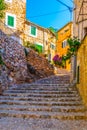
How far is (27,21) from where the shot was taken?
101 feet

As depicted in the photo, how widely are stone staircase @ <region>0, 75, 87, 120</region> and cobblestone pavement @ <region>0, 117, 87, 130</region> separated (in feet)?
1.47

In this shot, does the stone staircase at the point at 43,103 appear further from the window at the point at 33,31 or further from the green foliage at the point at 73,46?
the window at the point at 33,31

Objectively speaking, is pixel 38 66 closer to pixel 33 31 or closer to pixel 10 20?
pixel 10 20

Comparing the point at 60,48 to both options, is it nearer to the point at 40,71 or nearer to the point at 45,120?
the point at 40,71

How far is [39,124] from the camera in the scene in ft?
27.6

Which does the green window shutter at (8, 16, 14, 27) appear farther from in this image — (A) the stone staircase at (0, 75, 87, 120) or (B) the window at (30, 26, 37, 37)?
(A) the stone staircase at (0, 75, 87, 120)

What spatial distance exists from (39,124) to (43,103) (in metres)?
2.64

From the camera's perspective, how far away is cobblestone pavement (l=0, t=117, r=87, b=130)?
7.88 meters

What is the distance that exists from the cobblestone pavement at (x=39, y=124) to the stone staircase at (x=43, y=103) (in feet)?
1.47

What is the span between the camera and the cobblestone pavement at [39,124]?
310 inches

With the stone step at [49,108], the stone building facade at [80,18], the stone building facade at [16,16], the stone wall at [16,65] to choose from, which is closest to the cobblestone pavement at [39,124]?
the stone step at [49,108]

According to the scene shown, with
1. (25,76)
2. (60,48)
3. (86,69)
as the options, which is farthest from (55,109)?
(60,48)

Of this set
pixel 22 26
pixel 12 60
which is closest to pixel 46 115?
pixel 12 60

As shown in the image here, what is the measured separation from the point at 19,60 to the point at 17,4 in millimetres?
13004
